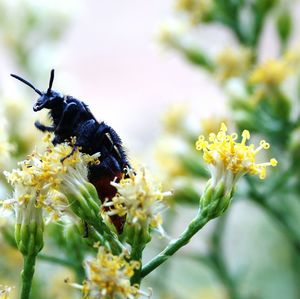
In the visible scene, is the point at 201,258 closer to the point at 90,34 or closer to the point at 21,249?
the point at 21,249

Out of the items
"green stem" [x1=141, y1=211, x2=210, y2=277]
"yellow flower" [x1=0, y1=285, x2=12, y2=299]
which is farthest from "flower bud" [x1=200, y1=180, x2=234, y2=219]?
"yellow flower" [x1=0, y1=285, x2=12, y2=299]

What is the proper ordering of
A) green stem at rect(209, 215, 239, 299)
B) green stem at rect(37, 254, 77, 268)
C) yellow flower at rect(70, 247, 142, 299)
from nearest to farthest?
yellow flower at rect(70, 247, 142, 299), green stem at rect(37, 254, 77, 268), green stem at rect(209, 215, 239, 299)

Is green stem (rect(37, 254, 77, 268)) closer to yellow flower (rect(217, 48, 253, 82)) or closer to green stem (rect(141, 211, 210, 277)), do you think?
green stem (rect(141, 211, 210, 277))

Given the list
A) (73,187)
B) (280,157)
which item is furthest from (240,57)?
(73,187)

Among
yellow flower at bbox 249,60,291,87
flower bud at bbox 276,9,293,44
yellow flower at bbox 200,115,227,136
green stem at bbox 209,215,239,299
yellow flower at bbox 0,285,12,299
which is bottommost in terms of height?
yellow flower at bbox 0,285,12,299

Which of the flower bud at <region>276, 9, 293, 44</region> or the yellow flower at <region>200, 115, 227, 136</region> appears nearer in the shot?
the yellow flower at <region>200, 115, 227, 136</region>

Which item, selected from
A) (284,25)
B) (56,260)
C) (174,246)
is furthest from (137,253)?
(284,25)

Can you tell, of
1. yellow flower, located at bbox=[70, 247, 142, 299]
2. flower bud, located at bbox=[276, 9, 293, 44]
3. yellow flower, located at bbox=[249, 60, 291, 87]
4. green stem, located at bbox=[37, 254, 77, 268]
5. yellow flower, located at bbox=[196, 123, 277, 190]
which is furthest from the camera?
flower bud, located at bbox=[276, 9, 293, 44]

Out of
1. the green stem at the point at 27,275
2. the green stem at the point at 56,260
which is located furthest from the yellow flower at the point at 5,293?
the green stem at the point at 56,260

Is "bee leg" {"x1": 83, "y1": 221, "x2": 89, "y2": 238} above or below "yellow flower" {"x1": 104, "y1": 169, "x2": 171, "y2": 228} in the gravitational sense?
below
